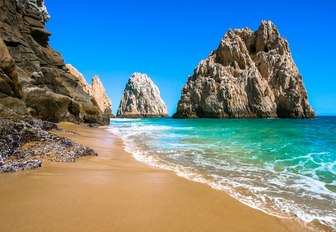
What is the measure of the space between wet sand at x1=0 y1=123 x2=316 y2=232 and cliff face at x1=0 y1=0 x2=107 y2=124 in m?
9.01

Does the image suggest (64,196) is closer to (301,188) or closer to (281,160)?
(301,188)

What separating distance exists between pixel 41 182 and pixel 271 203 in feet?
14.3

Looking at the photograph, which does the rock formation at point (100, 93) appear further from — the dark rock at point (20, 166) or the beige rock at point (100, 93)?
the dark rock at point (20, 166)

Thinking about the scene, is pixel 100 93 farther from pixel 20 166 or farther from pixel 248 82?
pixel 20 166

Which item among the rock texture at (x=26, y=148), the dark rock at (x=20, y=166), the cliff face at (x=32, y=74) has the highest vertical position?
the cliff face at (x=32, y=74)

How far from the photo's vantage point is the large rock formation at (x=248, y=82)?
79.8m

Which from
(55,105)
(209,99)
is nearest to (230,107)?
(209,99)

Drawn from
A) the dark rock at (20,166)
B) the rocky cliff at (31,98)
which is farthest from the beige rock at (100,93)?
the dark rock at (20,166)

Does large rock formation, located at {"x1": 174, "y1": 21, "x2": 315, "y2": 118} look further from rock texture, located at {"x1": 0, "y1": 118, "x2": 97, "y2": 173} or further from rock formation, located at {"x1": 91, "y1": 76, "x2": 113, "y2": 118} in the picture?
rock texture, located at {"x1": 0, "y1": 118, "x2": 97, "y2": 173}

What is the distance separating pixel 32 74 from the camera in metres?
20.2

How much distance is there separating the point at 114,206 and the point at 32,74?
20.9 metres

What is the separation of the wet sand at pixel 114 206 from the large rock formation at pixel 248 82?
79.0 metres

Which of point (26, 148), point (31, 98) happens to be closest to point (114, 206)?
point (26, 148)

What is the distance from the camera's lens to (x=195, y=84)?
297ft
